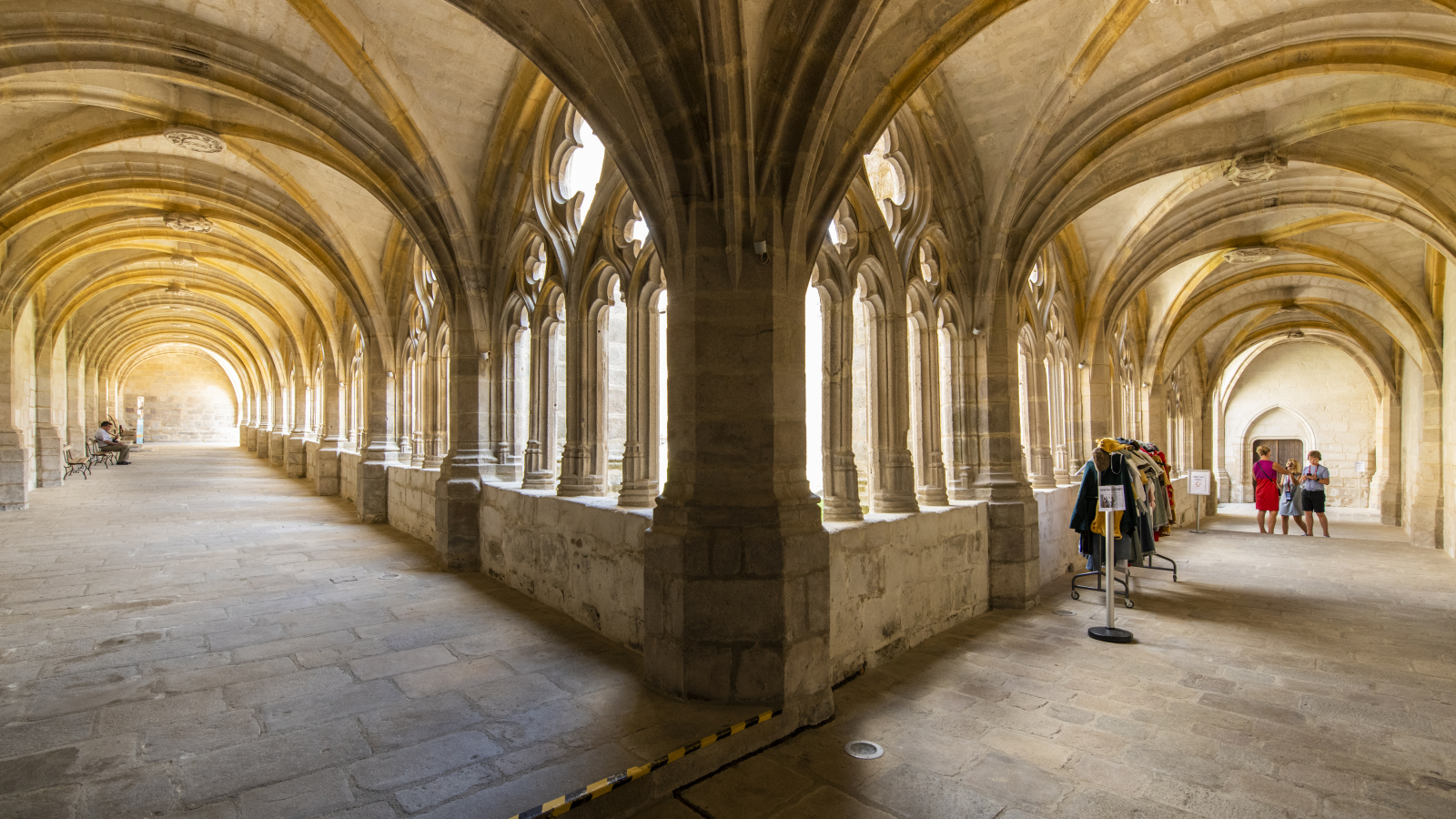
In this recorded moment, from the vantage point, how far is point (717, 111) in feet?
10.0

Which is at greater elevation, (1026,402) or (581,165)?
(581,165)

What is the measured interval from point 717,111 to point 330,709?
3.09m

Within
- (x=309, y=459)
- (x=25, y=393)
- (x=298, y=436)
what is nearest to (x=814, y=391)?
(x=309, y=459)

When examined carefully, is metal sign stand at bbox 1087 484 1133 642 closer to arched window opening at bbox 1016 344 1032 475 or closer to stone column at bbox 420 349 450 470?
arched window opening at bbox 1016 344 1032 475

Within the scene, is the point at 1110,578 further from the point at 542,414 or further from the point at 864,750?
the point at 542,414

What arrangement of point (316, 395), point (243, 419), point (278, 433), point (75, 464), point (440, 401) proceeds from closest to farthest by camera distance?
point (440, 401)
point (75, 464)
point (316, 395)
point (278, 433)
point (243, 419)

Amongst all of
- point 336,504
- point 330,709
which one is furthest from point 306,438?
point 330,709

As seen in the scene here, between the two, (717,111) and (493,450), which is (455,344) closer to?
(493,450)

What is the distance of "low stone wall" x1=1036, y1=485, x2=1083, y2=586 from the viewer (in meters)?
6.18

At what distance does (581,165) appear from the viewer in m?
6.13

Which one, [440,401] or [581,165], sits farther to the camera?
[440,401]

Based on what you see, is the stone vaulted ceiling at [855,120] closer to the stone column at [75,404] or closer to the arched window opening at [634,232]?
the arched window opening at [634,232]

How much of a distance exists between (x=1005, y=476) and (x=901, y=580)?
1.79 m

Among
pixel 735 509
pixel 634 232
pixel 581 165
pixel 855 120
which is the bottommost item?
pixel 735 509
